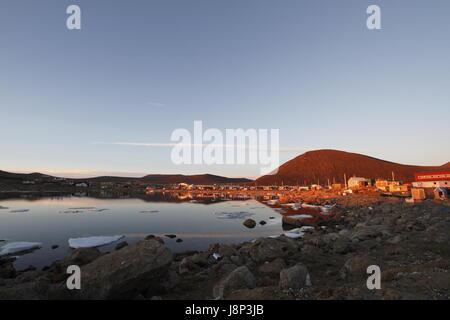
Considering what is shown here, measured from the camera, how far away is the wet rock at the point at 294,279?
20.5 ft

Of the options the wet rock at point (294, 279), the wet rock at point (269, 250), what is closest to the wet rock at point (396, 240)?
the wet rock at point (269, 250)

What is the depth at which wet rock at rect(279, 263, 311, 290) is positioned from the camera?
20.5 ft

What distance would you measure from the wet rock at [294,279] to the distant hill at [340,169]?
152529 mm

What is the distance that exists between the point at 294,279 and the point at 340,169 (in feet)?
593

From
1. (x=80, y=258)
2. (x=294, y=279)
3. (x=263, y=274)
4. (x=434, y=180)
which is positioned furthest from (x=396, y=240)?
(x=434, y=180)

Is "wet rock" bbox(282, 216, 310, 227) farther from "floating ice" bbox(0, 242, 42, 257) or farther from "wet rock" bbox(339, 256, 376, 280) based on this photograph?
"floating ice" bbox(0, 242, 42, 257)

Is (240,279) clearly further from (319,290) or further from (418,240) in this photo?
(418,240)

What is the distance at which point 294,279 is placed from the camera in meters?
6.36

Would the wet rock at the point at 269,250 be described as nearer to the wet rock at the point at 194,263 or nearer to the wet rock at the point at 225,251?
the wet rock at the point at 225,251

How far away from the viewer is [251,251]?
12.9 metres

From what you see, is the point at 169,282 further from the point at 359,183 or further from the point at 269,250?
the point at 359,183
